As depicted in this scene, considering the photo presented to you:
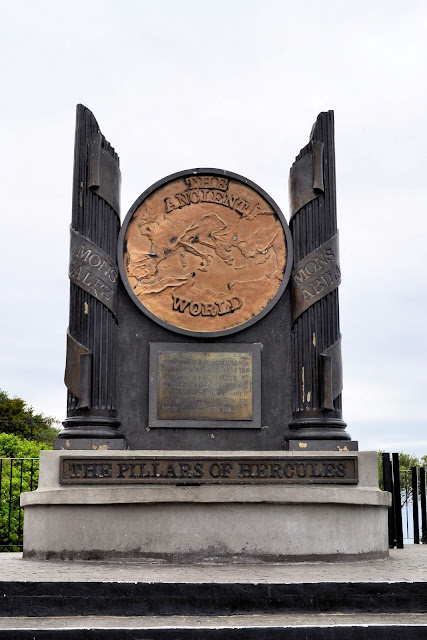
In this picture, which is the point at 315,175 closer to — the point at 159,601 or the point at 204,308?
the point at 204,308

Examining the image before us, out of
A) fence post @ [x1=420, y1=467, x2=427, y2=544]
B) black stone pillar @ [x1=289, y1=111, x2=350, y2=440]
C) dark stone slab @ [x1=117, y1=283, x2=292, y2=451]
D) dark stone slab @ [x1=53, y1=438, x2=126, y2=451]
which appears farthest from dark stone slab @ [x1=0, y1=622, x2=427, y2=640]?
fence post @ [x1=420, y1=467, x2=427, y2=544]

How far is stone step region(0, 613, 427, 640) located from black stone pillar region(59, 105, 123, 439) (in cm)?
403

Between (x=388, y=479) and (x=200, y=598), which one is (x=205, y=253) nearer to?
(x=200, y=598)

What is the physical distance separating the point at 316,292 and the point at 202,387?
207 centimetres

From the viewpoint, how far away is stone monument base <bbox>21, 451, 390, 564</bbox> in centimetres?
954

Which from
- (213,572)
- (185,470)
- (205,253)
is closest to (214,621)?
(213,572)

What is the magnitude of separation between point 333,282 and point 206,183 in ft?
7.58

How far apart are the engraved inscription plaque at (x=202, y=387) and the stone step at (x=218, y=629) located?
4197 mm

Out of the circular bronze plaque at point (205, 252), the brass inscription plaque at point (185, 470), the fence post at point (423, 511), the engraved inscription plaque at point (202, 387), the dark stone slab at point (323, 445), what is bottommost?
the fence post at point (423, 511)

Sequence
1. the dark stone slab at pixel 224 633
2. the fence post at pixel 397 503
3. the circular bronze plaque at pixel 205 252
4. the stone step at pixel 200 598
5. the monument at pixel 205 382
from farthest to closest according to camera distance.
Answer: the fence post at pixel 397 503 → the circular bronze plaque at pixel 205 252 → the monument at pixel 205 382 → the stone step at pixel 200 598 → the dark stone slab at pixel 224 633

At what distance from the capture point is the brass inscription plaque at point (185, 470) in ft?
32.8

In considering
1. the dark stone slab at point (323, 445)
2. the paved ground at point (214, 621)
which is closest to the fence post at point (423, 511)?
the dark stone slab at point (323, 445)

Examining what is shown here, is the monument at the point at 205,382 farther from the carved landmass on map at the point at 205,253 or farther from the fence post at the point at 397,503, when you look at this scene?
the fence post at the point at 397,503

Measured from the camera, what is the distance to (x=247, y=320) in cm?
1131
